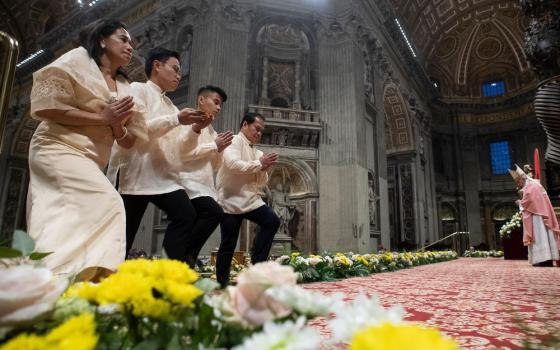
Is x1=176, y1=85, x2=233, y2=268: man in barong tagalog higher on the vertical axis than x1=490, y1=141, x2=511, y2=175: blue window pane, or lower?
lower

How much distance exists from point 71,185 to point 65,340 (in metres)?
1.35

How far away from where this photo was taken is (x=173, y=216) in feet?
8.09

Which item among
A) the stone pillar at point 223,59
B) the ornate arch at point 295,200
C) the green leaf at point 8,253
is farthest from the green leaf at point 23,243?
the ornate arch at point 295,200

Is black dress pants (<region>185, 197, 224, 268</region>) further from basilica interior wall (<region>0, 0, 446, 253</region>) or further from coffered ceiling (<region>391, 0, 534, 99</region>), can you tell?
coffered ceiling (<region>391, 0, 534, 99</region>)

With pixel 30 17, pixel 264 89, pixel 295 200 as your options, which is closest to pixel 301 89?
pixel 264 89

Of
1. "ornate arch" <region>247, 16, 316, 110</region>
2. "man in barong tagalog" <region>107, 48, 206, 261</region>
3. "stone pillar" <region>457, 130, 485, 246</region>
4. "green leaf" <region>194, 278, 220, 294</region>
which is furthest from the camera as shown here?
"stone pillar" <region>457, 130, 485, 246</region>

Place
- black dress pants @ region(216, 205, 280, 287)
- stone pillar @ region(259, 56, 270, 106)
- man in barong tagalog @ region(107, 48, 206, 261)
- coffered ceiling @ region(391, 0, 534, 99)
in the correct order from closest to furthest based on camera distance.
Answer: man in barong tagalog @ region(107, 48, 206, 261) → black dress pants @ region(216, 205, 280, 287) → stone pillar @ region(259, 56, 270, 106) → coffered ceiling @ region(391, 0, 534, 99)

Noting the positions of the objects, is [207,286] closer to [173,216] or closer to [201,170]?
[173,216]

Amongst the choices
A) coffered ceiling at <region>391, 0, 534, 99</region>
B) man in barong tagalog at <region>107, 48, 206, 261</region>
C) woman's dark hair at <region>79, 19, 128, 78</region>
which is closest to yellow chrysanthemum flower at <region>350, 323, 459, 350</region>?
man in barong tagalog at <region>107, 48, 206, 261</region>

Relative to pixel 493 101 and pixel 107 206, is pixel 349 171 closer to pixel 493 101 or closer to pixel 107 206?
pixel 107 206

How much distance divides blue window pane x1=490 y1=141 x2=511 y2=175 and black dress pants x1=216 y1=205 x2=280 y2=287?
2114 cm

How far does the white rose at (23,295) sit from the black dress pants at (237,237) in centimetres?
265

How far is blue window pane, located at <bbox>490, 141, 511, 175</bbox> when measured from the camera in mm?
20203

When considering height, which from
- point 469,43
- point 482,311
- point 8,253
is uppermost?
point 469,43
